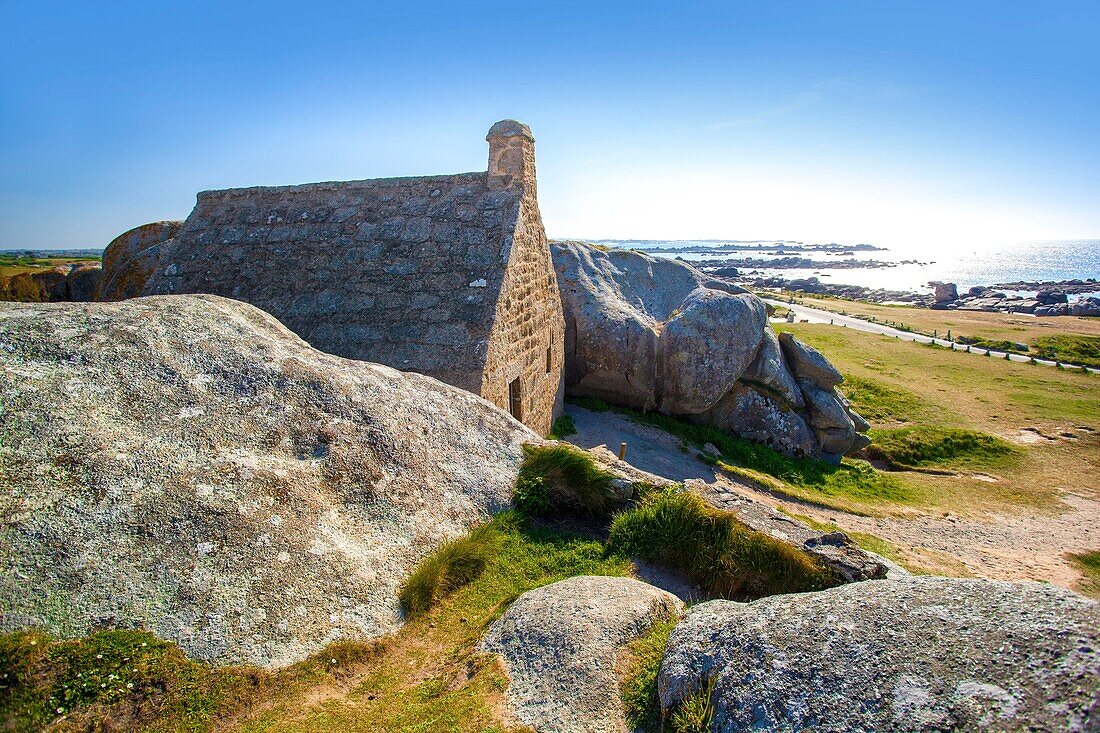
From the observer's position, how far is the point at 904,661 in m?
2.35

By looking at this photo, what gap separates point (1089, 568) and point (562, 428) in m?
12.7

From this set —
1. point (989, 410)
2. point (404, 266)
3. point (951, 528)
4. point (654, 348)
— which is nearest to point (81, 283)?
point (404, 266)

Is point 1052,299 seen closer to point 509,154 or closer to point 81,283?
point 509,154

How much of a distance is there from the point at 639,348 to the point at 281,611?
584 inches

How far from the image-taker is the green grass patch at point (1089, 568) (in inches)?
461

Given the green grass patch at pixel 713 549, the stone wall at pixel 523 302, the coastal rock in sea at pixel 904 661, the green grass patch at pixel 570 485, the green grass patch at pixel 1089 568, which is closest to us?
the coastal rock in sea at pixel 904 661

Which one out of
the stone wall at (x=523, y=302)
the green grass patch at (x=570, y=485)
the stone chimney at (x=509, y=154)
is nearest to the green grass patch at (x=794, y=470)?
the stone wall at (x=523, y=302)

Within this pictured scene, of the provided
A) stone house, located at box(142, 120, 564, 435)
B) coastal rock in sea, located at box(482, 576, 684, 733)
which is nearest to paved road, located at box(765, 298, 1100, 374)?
stone house, located at box(142, 120, 564, 435)

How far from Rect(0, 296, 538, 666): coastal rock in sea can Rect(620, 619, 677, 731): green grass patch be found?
6.10ft

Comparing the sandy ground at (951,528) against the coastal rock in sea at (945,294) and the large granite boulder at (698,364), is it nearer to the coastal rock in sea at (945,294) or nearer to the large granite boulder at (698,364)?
the large granite boulder at (698,364)

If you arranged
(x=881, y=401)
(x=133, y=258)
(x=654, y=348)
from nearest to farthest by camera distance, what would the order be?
(x=133, y=258), (x=654, y=348), (x=881, y=401)

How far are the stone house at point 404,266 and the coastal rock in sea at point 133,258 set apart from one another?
0.67m

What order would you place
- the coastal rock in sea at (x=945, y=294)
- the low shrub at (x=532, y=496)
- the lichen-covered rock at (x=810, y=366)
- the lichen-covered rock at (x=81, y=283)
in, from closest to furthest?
the low shrub at (x=532, y=496) < the lichen-covered rock at (x=81, y=283) < the lichen-covered rock at (x=810, y=366) < the coastal rock in sea at (x=945, y=294)

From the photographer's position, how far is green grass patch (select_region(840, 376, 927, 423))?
72.0 ft
